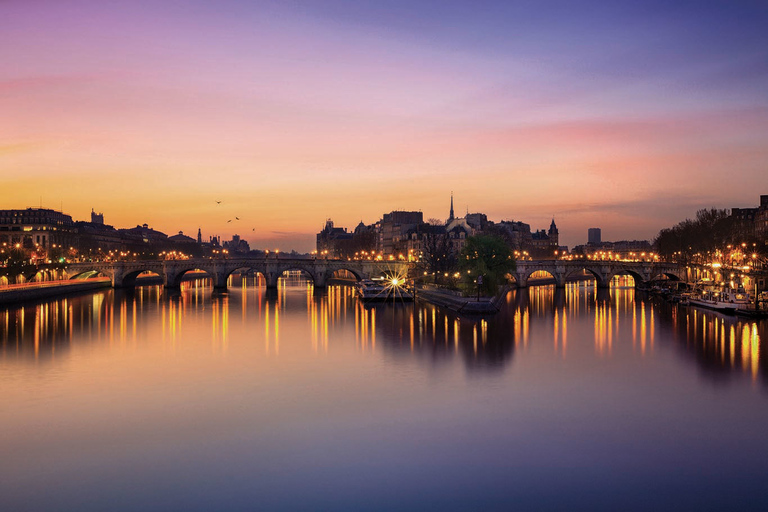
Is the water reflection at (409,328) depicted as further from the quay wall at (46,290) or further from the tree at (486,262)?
the tree at (486,262)

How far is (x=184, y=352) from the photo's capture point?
4044 centimetres

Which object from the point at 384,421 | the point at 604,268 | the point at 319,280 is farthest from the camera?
the point at 604,268

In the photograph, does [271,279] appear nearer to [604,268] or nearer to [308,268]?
[308,268]

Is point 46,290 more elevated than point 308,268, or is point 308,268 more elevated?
point 308,268

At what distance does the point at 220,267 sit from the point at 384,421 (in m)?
84.4

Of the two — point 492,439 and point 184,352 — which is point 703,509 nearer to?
point 492,439

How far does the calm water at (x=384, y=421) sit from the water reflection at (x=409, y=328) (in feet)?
1.39

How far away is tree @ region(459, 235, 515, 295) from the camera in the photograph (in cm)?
6831

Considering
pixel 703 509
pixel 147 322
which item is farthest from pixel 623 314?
pixel 703 509

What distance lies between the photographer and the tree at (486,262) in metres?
68.3

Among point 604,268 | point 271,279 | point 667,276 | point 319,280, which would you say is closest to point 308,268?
point 319,280

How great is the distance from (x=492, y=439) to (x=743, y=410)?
35.5 ft

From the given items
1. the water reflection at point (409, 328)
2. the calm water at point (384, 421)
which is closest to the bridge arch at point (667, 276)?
the water reflection at point (409, 328)

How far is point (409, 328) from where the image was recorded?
5194 centimetres
